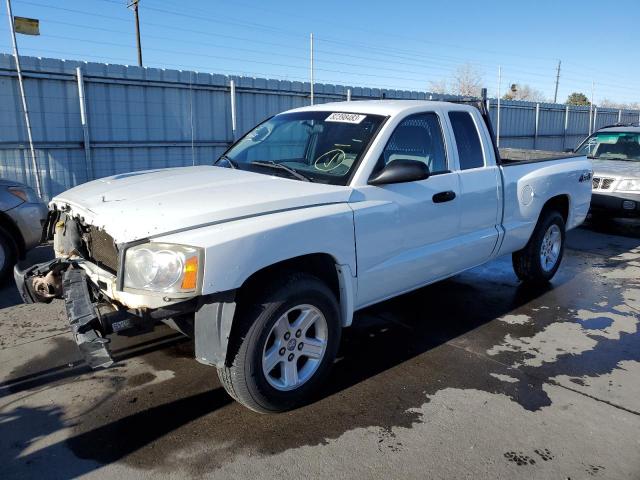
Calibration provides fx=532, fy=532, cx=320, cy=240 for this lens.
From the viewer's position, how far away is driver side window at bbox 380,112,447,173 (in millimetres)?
4070

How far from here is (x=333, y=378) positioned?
149 inches

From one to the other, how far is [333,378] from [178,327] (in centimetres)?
119

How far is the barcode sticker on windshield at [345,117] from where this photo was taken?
13.6 ft

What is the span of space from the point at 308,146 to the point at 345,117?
37cm

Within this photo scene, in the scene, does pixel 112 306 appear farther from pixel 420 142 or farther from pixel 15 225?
pixel 15 225

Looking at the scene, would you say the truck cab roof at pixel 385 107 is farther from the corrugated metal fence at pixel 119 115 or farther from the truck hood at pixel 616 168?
the corrugated metal fence at pixel 119 115

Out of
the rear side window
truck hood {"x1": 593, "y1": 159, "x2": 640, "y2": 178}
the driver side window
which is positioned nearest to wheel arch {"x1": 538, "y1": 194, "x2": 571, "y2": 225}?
the rear side window

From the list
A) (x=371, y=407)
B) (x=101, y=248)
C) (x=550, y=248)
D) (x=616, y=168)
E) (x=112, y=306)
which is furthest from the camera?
(x=616, y=168)

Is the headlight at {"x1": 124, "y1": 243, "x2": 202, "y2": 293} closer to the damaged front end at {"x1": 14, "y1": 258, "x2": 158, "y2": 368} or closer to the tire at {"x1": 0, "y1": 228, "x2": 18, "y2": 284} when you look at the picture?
the damaged front end at {"x1": 14, "y1": 258, "x2": 158, "y2": 368}

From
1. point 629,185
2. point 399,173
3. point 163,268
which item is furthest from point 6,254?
point 629,185

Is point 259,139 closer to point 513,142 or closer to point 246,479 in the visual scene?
point 246,479

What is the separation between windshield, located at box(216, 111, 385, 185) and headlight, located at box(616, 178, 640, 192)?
21.8ft

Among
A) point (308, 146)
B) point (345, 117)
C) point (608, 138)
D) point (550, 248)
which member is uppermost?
point (345, 117)

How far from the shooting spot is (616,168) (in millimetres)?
9367
